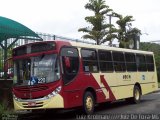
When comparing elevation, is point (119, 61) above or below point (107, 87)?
above

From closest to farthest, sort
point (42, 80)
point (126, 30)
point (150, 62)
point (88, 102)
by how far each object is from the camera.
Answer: point (42, 80) < point (88, 102) < point (150, 62) < point (126, 30)

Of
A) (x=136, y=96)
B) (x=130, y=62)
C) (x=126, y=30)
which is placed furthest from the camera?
(x=126, y=30)

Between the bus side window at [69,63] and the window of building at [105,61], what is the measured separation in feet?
6.74

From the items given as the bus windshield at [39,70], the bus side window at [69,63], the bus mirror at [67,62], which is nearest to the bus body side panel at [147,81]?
the bus side window at [69,63]

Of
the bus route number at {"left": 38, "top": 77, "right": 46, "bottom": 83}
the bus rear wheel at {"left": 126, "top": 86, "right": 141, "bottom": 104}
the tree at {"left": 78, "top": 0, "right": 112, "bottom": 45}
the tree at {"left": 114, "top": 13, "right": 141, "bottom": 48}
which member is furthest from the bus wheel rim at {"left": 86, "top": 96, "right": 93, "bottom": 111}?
the tree at {"left": 114, "top": 13, "right": 141, "bottom": 48}

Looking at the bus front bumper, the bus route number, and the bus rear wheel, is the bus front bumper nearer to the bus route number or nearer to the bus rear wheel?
the bus route number

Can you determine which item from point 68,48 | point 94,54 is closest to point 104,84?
point 94,54

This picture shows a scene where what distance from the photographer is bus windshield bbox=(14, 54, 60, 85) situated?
→ 1478 centimetres

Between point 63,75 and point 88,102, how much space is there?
198 cm

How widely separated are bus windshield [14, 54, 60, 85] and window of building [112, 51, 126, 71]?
15.6 feet

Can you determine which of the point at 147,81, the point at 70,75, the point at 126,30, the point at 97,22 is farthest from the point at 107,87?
the point at 126,30

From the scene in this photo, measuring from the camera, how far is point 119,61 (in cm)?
1948

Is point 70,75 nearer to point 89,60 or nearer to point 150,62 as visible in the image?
point 89,60

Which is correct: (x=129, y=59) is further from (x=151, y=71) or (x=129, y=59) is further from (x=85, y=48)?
(x=85, y=48)
